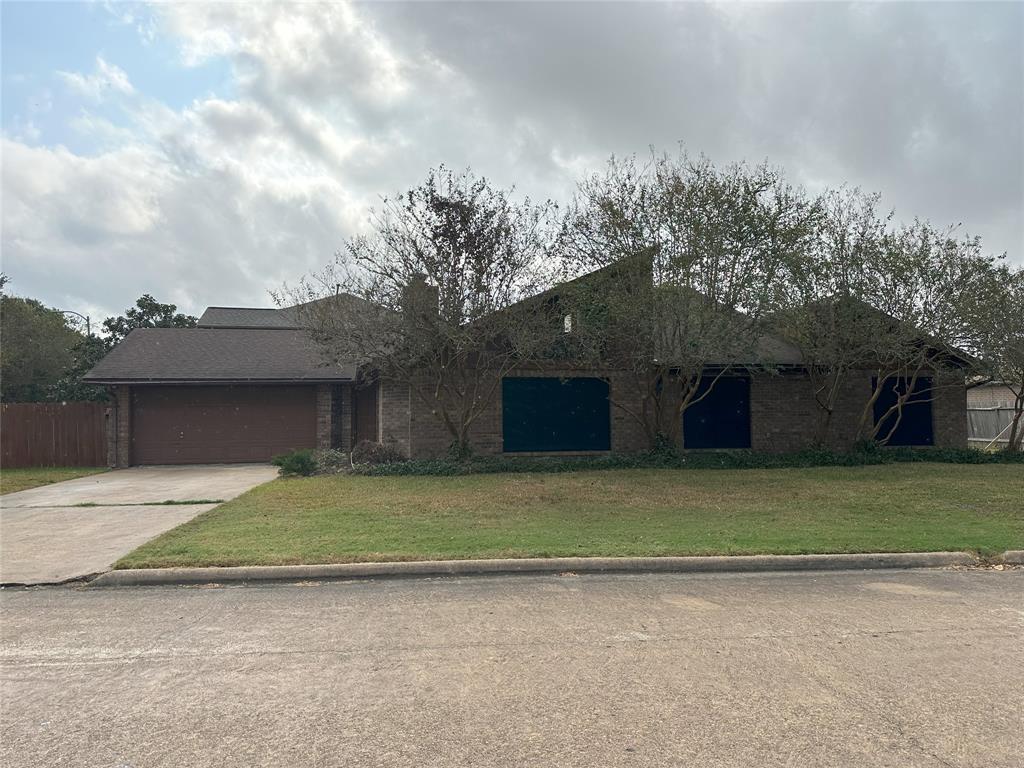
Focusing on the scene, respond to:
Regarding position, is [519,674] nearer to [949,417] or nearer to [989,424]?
[949,417]

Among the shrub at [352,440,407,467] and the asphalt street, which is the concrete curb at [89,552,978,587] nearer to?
the asphalt street

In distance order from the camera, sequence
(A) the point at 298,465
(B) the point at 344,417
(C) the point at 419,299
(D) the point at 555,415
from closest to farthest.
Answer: (C) the point at 419,299 → (A) the point at 298,465 → (D) the point at 555,415 → (B) the point at 344,417

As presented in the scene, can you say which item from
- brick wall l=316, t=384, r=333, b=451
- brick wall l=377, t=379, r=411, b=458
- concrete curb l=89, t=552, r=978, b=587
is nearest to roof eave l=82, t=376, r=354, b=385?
brick wall l=316, t=384, r=333, b=451

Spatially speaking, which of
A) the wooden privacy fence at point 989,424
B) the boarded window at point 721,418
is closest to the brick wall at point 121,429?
the boarded window at point 721,418

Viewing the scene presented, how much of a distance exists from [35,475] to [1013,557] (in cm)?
2060

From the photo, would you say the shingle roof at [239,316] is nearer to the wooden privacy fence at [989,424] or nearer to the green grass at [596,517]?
the green grass at [596,517]

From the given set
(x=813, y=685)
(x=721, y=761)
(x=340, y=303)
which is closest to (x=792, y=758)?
(x=721, y=761)

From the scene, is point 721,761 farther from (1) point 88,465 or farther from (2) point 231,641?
(1) point 88,465

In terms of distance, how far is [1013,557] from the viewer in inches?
303

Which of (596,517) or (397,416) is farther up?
(397,416)

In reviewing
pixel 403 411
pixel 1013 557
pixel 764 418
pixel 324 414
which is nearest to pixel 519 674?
pixel 1013 557

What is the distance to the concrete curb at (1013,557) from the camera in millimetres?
7660

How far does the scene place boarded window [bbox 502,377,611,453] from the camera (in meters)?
18.4

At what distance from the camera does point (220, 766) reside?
3.45m
